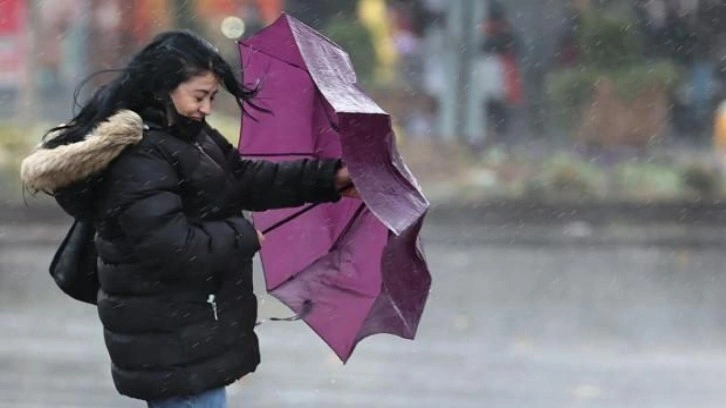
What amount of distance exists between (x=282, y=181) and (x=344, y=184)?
17 centimetres

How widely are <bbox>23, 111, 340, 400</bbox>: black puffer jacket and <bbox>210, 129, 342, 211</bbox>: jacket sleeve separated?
0.47 feet

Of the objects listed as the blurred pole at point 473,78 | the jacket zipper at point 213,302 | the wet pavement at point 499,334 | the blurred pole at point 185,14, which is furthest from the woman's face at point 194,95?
the blurred pole at point 185,14

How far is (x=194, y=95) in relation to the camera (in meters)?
4.04

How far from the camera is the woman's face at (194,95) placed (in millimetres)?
4035

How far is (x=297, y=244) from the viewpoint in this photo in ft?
15.3

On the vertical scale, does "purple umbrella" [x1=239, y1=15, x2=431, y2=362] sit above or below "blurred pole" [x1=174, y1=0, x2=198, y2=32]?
above

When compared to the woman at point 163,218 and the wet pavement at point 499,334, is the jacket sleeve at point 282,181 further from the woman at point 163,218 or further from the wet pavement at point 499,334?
the wet pavement at point 499,334

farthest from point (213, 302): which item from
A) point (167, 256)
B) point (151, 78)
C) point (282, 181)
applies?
point (151, 78)

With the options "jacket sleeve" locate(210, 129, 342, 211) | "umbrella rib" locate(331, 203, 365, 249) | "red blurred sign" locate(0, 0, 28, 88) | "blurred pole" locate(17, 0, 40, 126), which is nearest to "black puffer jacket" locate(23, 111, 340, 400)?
"jacket sleeve" locate(210, 129, 342, 211)

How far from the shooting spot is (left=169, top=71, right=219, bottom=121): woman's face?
4.04 metres

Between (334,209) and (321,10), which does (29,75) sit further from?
(334,209)

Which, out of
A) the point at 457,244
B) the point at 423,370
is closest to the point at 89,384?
the point at 423,370

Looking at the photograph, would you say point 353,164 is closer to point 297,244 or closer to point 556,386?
point 297,244

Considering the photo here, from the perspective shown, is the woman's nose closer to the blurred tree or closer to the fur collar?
the fur collar
